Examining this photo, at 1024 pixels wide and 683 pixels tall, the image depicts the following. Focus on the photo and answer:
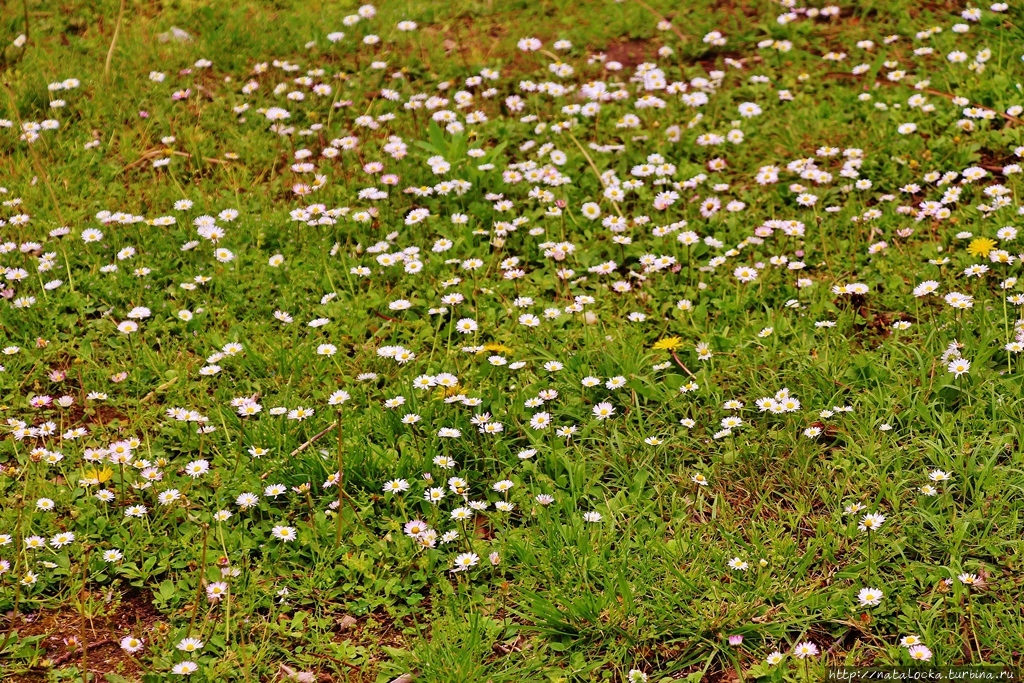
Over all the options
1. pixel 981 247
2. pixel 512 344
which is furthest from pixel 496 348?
pixel 981 247

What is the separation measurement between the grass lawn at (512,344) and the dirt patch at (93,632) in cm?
1

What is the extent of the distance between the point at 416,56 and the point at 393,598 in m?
3.70

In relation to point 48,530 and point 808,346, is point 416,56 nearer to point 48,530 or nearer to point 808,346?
point 808,346

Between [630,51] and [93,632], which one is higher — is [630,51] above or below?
above

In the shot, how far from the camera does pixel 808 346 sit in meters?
3.70

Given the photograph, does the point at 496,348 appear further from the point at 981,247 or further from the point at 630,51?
the point at 630,51

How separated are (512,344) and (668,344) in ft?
1.94

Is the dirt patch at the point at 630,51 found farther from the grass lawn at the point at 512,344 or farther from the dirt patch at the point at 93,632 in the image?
the dirt patch at the point at 93,632

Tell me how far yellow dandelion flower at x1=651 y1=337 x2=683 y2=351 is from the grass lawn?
0.06 feet

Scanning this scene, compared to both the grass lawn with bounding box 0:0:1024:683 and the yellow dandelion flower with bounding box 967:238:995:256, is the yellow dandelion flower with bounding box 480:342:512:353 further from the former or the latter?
the yellow dandelion flower with bounding box 967:238:995:256

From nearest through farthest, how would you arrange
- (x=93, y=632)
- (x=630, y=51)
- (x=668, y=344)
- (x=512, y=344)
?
1. (x=93, y=632)
2. (x=668, y=344)
3. (x=512, y=344)
4. (x=630, y=51)

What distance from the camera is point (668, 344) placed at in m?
3.71

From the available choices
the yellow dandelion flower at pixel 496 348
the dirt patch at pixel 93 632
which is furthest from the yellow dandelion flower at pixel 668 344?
the dirt patch at pixel 93 632

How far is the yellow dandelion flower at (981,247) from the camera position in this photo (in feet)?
12.7
